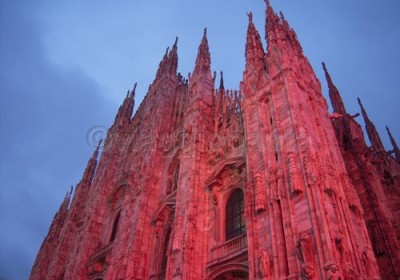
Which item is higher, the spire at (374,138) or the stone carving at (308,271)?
the spire at (374,138)

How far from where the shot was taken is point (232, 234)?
56.0ft

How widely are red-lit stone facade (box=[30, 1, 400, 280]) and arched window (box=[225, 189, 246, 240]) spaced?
0.21 ft

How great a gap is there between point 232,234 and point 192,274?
2.58 meters

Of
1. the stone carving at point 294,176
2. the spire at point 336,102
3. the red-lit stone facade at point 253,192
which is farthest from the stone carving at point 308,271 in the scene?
the spire at point 336,102

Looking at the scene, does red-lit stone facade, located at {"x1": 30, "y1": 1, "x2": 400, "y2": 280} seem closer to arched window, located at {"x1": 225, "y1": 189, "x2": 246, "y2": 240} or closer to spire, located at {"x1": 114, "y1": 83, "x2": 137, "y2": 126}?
arched window, located at {"x1": 225, "y1": 189, "x2": 246, "y2": 240}

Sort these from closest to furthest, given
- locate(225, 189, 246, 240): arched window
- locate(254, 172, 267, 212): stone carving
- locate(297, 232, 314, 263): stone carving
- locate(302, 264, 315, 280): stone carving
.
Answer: locate(302, 264, 315, 280): stone carving → locate(297, 232, 314, 263): stone carving → locate(254, 172, 267, 212): stone carving → locate(225, 189, 246, 240): arched window

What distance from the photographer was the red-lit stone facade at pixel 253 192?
488 inches

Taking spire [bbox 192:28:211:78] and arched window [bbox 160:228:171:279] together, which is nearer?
arched window [bbox 160:228:171:279]

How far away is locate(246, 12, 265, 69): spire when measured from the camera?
21334 millimetres

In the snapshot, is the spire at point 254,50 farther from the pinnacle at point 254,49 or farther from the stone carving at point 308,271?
the stone carving at point 308,271

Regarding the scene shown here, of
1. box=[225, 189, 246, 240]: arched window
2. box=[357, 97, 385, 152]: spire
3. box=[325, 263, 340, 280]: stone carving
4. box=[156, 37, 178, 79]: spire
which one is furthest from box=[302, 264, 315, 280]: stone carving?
box=[156, 37, 178, 79]: spire

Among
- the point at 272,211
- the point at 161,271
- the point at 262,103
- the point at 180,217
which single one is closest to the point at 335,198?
the point at 272,211

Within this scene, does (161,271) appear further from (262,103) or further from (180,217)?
(262,103)

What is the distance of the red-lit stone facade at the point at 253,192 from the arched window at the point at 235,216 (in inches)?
2.5
